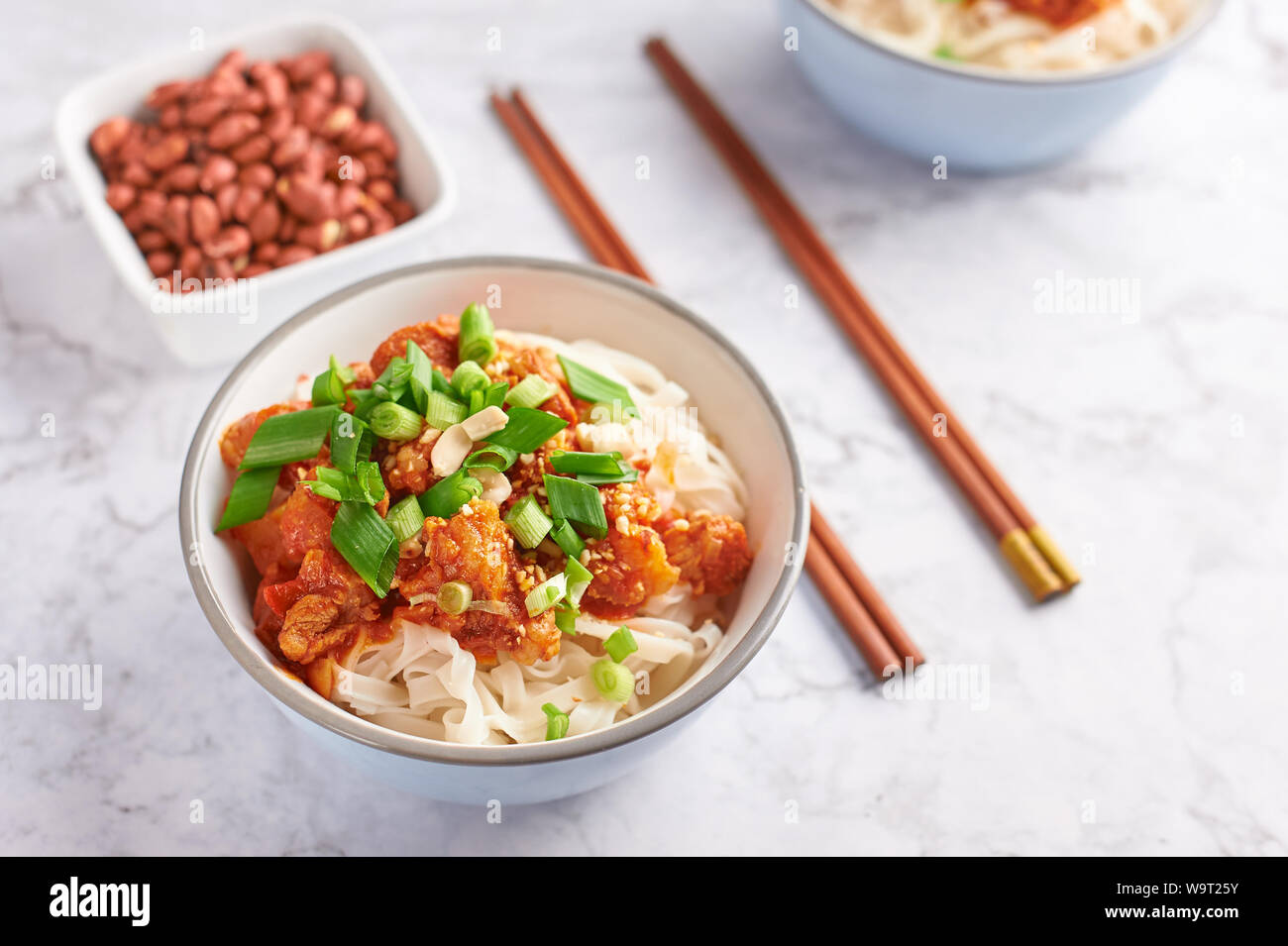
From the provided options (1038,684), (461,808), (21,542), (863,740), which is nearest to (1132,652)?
(1038,684)

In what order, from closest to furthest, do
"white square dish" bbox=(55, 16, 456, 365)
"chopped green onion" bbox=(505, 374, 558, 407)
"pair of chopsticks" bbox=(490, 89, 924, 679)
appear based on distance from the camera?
"chopped green onion" bbox=(505, 374, 558, 407) → "pair of chopsticks" bbox=(490, 89, 924, 679) → "white square dish" bbox=(55, 16, 456, 365)

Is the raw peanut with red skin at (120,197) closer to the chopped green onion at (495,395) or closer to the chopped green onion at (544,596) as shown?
the chopped green onion at (495,395)

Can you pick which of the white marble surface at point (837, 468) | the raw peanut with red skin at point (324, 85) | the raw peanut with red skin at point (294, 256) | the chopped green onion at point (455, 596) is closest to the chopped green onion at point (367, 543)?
the chopped green onion at point (455, 596)

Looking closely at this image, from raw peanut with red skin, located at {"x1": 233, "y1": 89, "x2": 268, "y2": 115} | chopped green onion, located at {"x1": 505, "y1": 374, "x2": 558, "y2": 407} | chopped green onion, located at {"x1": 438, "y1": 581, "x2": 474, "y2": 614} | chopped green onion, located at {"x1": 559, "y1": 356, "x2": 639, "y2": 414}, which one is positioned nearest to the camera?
chopped green onion, located at {"x1": 438, "y1": 581, "x2": 474, "y2": 614}

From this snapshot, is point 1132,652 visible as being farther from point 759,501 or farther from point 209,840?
point 209,840

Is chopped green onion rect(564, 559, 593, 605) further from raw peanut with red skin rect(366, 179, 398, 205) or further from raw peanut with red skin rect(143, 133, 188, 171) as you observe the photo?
raw peanut with red skin rect(143, 133, 188, 171)

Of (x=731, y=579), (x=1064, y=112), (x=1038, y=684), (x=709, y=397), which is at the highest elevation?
(x=1064, y=112)

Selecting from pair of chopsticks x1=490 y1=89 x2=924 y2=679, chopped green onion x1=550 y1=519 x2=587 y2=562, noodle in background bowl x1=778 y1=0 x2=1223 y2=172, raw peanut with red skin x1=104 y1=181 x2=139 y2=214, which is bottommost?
pair of chopsticks x1=490 y1=89 x2=924 y2=679

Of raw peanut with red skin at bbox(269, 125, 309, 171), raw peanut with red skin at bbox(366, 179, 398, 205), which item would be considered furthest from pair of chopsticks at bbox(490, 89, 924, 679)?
raw peanut with red skin at bbox(269, 125, 309, 171)
